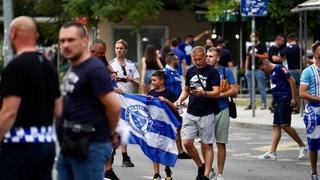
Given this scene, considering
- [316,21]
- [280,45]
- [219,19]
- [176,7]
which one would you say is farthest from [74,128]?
[176,7]

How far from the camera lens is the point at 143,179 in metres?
11.1

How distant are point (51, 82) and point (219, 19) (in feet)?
76.9

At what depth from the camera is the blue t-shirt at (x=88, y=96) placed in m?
6.27

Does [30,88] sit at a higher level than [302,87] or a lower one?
higher

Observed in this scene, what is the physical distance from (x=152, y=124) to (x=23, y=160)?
5.17 meters

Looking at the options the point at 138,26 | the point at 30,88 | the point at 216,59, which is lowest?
the point at 138,26

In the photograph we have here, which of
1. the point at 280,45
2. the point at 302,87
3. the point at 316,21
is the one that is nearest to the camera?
the point at 302,87

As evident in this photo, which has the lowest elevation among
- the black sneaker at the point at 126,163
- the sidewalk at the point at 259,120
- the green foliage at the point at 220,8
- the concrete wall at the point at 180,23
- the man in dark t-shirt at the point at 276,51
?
the sidewalk at the point at 259,120

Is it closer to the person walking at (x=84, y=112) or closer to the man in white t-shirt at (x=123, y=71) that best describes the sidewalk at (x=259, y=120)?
the man in white t-shirt at (x=123, y=71)

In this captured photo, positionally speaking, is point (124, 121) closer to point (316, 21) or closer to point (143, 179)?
point (143, 179)

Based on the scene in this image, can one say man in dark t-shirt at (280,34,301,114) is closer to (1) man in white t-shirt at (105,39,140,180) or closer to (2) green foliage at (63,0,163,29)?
(1) man in white t-shirt at (105,39,140,180)

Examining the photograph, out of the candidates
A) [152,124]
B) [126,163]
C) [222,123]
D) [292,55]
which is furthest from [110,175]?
[292,55]

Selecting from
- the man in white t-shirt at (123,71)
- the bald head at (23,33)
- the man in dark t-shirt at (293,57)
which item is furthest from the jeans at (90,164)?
the man in dark t-shirt at (293,57)

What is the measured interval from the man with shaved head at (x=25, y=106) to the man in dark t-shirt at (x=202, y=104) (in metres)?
4.52
